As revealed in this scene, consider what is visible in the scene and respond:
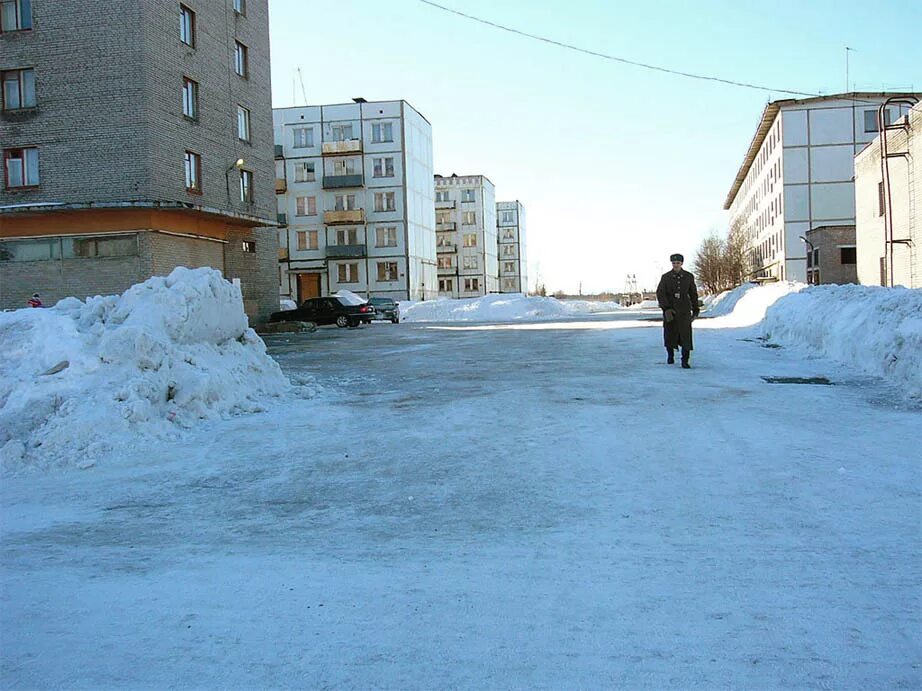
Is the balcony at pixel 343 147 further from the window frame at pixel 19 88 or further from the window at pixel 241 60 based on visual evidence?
the window frame at pixel 19 88

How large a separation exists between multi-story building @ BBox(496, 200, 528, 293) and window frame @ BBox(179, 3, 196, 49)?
270ft

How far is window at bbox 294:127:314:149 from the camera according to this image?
6600 centimetres

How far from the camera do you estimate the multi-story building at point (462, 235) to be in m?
92.1

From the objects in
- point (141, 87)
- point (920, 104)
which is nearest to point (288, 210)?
point (141, 87)

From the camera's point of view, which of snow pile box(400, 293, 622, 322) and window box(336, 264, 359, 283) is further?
window box(336, 264, 359, 283)

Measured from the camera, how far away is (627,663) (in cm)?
317

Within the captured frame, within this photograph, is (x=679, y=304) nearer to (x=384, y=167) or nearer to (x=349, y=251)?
(x=349, y=251)

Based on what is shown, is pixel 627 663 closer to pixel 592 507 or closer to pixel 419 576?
pixel 419 576

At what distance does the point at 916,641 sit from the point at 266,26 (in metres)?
37.1

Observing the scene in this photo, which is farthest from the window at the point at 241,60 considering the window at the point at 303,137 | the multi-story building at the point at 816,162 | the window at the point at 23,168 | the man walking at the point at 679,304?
the multi-story building at the point at 816,162

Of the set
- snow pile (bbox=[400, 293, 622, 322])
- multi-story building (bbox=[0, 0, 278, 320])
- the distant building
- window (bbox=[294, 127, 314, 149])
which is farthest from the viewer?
window (bbox=[294, 127, 314, 149])

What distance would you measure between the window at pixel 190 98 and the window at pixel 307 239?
3714 cm

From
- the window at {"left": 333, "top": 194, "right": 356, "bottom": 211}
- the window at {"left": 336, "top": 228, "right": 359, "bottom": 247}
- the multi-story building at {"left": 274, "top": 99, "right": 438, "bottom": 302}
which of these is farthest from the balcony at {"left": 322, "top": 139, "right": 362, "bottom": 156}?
the window at {"left": 336, "top": 228, "right": 359, "bottom": 247}

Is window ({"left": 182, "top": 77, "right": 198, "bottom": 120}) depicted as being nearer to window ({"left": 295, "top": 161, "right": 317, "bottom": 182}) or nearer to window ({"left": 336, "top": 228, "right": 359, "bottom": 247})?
window ({"left": 336, "top": 228, "right": 359, "bottom": 247})
